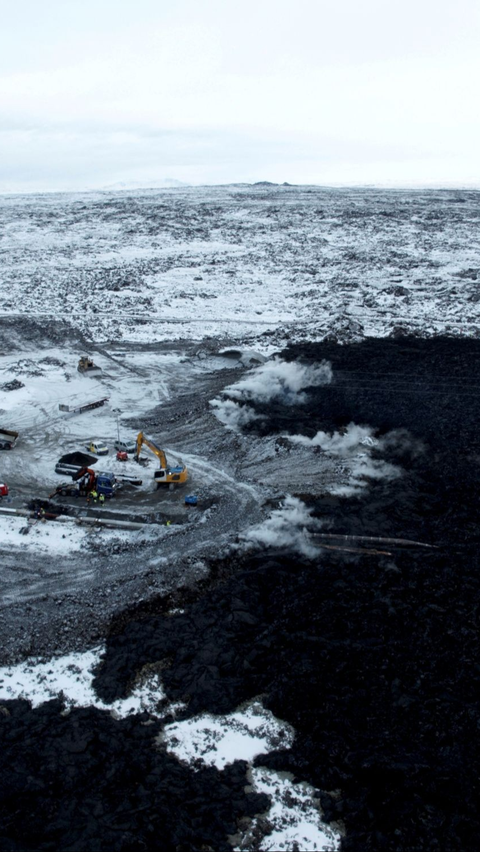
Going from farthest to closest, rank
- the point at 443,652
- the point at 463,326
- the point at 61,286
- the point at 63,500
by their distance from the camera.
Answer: the point at 61,286 → the point at 463,326 → the point at 63,500 → the point at 443,652

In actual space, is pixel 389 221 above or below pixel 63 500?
above

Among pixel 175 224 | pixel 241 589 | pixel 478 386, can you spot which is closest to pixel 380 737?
pixel 241 589

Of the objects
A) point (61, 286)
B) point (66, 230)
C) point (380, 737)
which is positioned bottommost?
point (380, 737)

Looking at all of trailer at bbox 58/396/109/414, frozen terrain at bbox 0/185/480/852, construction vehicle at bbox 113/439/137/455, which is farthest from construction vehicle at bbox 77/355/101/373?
construction vehicle at bbox 113/439/137/455

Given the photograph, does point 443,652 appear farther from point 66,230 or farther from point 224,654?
point 66,230

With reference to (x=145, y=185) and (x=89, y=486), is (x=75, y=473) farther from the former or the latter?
(x=145, y=185)

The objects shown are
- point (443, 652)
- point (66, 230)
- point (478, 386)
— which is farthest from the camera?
point (66, 230)

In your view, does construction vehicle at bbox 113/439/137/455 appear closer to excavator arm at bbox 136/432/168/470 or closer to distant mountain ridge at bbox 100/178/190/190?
excavator arm at bbox 136/432/168/470
